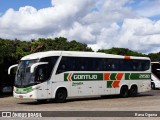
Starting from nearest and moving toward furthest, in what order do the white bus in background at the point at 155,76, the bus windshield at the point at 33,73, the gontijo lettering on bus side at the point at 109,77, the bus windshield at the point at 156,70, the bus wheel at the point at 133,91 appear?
the bus windshield at the point at 33,73 < the gontijo lettering on bus side at the point at 109,77 < the bus wheel at the point at 133,91 < the white bus in background at the point at 155,76 < the bus windshield at the point at 156,70

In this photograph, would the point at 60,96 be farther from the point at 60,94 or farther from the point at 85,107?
the point at 85,107

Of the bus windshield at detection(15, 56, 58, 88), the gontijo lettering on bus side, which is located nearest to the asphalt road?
the bus windshield at detection(15, 56, 58, 88)

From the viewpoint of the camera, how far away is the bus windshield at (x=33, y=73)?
24938 mm

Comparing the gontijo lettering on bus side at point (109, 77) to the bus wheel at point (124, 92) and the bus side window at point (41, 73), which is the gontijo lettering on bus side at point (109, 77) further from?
the bus side window at point (41, 73)

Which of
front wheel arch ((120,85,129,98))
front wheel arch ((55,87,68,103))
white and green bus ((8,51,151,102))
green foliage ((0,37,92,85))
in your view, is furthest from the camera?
green foliage ((0,37,92,85))

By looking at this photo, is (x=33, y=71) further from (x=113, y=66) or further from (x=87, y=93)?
(x=113, y=66)

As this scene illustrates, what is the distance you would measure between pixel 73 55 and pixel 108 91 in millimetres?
4346

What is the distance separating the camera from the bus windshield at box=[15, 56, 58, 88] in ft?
81.8

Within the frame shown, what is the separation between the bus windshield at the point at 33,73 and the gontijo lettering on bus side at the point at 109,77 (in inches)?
54.4

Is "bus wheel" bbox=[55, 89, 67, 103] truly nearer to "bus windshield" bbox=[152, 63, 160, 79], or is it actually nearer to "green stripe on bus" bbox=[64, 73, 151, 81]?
"green stripe on bus" bbox=[64, 73, 151, 81]

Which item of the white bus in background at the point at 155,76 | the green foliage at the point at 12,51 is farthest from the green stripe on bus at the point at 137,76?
the white bus in background at the point at 155,76

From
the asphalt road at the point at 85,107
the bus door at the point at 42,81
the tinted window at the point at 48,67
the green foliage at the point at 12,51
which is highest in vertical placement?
the green foliage at the point at 12,51

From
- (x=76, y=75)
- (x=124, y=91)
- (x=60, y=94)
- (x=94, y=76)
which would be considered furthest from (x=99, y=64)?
(x=60, y=94)

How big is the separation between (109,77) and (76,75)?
3.49 metres
